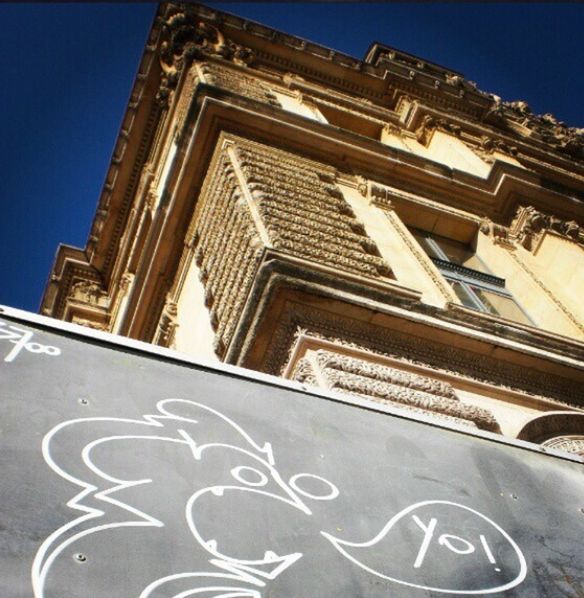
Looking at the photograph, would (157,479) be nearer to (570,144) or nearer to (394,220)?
(394,220)

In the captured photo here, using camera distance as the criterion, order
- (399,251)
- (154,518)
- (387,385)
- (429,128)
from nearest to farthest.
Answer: (154,518)
(387,385)
(399,251)
(429,128)

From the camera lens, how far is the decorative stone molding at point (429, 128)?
1518 cm

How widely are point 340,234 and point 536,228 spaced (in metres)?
4.97

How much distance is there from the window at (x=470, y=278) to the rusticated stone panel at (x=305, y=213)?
195cm

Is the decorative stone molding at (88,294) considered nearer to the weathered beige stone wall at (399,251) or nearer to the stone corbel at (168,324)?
the stone corbel at (168,324)

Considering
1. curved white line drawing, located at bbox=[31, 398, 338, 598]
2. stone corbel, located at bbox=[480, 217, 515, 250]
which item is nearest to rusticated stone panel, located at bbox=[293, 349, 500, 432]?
curved white line drawing, located at bbox=[31, 398, 338, 598]

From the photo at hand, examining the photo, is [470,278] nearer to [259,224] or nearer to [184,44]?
[259,224]

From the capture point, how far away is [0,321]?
8.03 ft

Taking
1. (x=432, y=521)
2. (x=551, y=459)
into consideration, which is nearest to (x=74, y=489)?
(x=432, y=521)

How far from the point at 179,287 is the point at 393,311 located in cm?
475

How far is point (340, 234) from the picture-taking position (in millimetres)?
7297

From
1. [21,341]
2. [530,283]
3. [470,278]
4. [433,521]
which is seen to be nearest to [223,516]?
[433,521]

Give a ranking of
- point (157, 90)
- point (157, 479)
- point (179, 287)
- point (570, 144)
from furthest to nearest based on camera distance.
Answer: point (570, 144), point (157, 90), point (179, 287), point (157, 479)

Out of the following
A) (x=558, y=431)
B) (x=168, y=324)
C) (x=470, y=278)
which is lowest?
(x=168, y=324)
